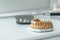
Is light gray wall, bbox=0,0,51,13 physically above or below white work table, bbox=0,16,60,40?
above

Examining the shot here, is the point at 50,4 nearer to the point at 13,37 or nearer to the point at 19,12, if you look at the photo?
the point at 19,12

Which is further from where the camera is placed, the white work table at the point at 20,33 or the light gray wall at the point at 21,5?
the light gray wall at the point at 21,5

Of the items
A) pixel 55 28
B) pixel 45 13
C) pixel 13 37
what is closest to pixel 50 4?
pixel 45 13

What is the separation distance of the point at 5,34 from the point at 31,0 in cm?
65

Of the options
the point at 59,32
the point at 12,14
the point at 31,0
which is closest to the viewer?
the point at 59,32

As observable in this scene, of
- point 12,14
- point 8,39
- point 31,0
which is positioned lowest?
point 8,39

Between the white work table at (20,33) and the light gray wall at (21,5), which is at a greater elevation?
the light gray wall at (21,5)

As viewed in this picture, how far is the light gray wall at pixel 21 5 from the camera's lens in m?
1.35

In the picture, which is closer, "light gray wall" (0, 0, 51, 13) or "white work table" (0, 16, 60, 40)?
"white work table" (0, 16, 60, 40)

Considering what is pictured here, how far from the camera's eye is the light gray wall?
1.35 metres

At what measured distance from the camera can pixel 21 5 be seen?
1.42 m

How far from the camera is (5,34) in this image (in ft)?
2.83

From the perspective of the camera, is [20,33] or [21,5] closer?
[20,33]

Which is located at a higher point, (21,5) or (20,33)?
(21,5)
